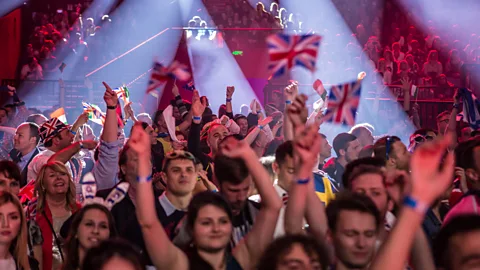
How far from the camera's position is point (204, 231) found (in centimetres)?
434

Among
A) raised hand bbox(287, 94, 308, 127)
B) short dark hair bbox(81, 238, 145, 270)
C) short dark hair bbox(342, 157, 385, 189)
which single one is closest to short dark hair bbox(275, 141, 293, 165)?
short dark hair bbox(342, 157, 385, 189)

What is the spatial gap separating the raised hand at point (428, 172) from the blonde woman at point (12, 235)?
8.86 feet

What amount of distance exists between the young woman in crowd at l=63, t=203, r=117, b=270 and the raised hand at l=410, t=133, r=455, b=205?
2.25 meters

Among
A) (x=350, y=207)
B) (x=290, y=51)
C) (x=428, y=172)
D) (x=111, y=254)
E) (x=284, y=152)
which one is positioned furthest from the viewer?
(x=290, y=51)

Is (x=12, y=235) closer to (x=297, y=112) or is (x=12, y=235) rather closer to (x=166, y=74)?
(x=297, y=112)

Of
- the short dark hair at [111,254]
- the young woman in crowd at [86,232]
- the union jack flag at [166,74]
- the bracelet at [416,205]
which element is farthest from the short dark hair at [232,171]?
the union jack flag at [166,74]

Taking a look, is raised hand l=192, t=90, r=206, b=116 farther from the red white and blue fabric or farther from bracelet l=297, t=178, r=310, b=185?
bracelet l=297, t=178, r=310, b=185

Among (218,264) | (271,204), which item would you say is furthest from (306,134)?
(218,264)

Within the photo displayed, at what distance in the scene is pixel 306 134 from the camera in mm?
4164

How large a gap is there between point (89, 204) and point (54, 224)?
1242 mm

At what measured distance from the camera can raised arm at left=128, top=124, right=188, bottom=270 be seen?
163 inches

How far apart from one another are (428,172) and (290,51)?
476 cm

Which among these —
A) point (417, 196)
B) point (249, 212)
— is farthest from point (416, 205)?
point (249, 212)

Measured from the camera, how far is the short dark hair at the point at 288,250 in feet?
12.6
